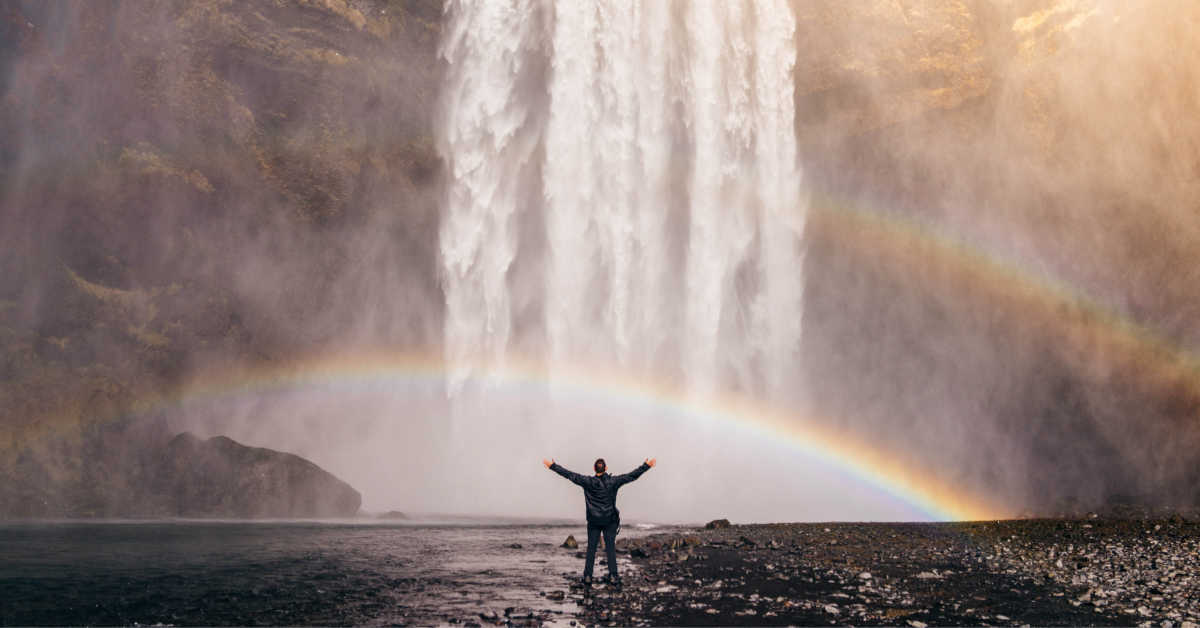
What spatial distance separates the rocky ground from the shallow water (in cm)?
152

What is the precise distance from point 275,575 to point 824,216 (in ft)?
104

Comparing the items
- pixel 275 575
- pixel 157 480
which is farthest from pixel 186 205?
pixel 275 575

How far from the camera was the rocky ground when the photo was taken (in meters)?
9.54

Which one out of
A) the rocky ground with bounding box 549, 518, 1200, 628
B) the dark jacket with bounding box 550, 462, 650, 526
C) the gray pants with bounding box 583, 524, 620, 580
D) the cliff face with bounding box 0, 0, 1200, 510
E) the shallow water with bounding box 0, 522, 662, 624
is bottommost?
the shallow water with bounding box 0, 522, 662, 624

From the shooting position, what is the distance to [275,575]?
13.2 m

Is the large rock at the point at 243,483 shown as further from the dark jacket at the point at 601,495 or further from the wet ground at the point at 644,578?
the dark jacket at the point at 601,495

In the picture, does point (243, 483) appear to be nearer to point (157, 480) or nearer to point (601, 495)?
point (157, 480)

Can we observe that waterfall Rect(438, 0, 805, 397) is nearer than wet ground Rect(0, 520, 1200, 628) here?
No

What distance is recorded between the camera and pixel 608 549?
11.9 m

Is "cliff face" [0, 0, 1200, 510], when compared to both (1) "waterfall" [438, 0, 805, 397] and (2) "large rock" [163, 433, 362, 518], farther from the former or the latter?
(2) "large rock" [163, 433, 362, 518]

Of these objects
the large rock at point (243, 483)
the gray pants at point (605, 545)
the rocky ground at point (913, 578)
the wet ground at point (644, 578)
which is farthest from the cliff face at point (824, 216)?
the gray pants at point (605, 545)

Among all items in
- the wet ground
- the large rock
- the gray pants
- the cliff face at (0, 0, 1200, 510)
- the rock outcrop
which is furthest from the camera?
the cliff face at (0, 0, 1200, 510)

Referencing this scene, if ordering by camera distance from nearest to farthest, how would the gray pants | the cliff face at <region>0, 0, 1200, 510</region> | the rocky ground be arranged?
the rocky ground → the gray pants → the cliff face at <region>0, 0, 1200, 510</region>

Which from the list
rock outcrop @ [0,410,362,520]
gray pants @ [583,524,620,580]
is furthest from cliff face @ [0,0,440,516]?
gray pants @ [583,524,620,580]
